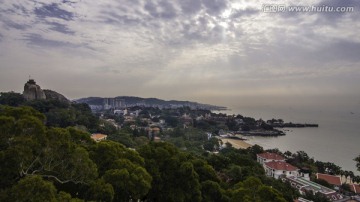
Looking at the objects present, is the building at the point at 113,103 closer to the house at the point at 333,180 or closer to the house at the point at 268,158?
the house at the point at 268,158

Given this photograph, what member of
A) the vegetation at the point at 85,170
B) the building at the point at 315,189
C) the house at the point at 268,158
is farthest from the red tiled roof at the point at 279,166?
the vegetation at the point at 85,170

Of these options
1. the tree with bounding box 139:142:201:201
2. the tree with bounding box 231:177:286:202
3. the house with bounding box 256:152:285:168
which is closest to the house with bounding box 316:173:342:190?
the house with bounding box 256:152:285:168

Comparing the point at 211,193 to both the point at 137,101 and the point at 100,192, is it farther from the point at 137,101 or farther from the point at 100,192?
the point at 137,101

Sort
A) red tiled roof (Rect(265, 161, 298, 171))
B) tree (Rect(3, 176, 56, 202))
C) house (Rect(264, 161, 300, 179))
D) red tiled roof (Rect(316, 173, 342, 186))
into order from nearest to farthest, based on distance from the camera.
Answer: tree (Rect(3, 176, 56, 202)) → red tiled roof (Rect(316, 173, 342, 186)) → house (Rect(264, 161, 300, 179)) → red tiled roof (Rect(265, 161, 298, 171))

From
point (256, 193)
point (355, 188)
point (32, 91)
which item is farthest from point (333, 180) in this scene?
point (32, 91)

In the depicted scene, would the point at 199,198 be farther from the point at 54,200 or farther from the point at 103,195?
the point at 54,200

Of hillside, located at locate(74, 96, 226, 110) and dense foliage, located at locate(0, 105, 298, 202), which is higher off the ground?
hillside, located at locate(74, 96, 226, 110)

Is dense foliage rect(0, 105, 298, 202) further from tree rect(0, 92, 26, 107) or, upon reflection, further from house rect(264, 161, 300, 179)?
tree rect(0, 92, 26, 107)

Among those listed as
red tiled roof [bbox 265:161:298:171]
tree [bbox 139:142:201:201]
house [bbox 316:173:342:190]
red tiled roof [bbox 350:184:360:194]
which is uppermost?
tree [bbox 139:142:201:201]

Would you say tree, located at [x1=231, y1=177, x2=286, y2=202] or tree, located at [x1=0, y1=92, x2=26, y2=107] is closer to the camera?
tree, located at [x1=231, y1=177, x2=286, y2=202]

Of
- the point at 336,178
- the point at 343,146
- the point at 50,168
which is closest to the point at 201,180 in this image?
the point at 50,168
